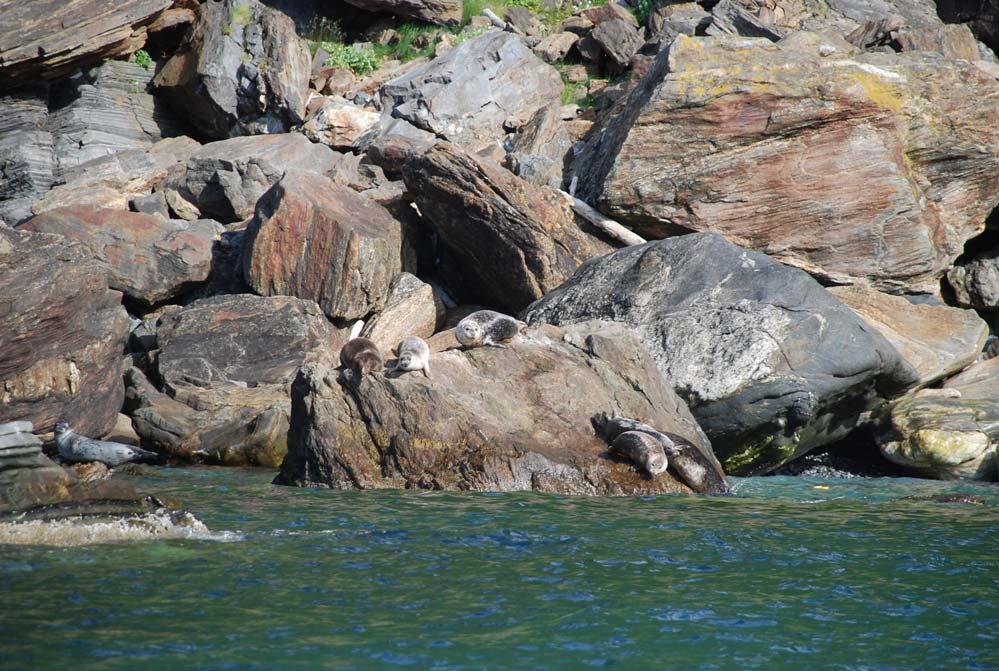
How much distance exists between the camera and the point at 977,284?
1686cm

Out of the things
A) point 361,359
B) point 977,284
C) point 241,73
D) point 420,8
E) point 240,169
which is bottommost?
point 977,284

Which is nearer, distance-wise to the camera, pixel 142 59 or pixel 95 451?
pixel 95 451

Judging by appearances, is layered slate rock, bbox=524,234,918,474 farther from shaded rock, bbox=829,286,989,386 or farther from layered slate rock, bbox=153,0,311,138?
layered slate rock, bbox=153,0,311,138

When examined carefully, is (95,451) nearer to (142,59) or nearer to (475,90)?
(475,90)

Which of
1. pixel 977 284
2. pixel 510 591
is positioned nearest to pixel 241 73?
pixel 977 284

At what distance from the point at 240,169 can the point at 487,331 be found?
10518 millimetres

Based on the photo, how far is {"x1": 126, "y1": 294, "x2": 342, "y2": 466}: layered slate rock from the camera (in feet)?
39.6

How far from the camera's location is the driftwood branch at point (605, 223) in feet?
52.1

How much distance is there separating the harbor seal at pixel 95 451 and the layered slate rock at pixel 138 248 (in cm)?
482

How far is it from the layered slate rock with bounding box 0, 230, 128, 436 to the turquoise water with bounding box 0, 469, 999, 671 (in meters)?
5.36

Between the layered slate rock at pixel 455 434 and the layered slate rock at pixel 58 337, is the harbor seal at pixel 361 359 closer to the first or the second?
the layered slate rock at pixel 455 434

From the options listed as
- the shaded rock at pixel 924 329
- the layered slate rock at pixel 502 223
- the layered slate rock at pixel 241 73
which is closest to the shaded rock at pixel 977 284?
the shaded rock at pixel 924 329

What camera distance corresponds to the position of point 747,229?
52.0 feet

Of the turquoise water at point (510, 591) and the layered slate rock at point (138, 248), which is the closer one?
the turquoise water at point (510, 591)
